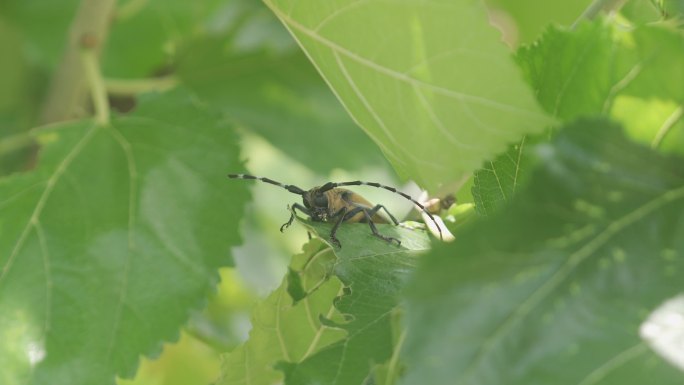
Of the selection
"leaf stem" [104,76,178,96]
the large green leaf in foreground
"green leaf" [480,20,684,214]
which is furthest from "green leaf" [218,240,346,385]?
"leaf stem" [104,76,178,96]

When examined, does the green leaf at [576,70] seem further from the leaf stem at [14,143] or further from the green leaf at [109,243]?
the leaf stem at [14,143]

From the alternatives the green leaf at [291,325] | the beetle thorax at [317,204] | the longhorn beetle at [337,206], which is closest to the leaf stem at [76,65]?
the longhorn beetle at [337,206]

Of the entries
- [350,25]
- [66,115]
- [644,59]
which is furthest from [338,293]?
[66,115]

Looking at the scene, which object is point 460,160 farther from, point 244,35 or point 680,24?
point 244,35

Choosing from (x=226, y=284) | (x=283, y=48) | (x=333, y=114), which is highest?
(x=283, y=48)

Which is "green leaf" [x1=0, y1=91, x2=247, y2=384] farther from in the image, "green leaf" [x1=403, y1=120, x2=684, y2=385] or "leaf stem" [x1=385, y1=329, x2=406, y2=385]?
"green leaf" [x1=403, y1=120, x2=684, y2=385]
